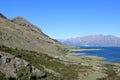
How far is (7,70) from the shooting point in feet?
154

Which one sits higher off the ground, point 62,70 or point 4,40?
point 4,40

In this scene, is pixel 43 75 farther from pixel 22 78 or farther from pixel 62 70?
pixel 62 70

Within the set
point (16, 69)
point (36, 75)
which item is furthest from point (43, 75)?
point (16, 69)

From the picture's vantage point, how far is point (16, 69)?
156ft

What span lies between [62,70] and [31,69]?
16.1 meters

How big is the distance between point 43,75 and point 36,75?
2.28m

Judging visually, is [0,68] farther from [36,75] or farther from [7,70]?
[36,75]

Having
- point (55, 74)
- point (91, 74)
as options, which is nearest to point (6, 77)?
point (55, 74)

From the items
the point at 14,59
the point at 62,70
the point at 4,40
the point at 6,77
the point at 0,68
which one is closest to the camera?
the point at 6,77

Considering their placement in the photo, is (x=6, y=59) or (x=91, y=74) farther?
(x=91, y=74)

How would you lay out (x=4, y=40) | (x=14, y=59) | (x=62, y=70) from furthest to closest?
(x=4, y=40) → (x=62, y=70) → (x=14, y=59)

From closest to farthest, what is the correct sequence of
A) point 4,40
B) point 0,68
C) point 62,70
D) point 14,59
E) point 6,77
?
point 6,77 → point 0,68 → point 14,59 → point 62,70 → point 4,40

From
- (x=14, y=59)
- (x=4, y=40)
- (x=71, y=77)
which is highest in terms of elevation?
(x=4, y=40)

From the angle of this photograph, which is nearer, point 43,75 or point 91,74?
point 43,75
